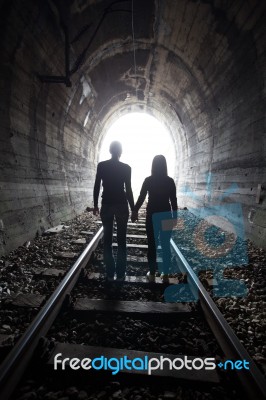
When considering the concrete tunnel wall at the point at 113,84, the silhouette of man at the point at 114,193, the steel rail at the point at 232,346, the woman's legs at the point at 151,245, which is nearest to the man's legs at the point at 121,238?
the silhouette of man at the point at 114,193

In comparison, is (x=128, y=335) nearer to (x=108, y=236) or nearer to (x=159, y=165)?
(x=108, y=236)

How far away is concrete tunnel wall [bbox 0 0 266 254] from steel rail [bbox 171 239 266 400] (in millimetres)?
3098

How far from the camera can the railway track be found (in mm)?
1997

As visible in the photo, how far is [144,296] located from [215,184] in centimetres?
635

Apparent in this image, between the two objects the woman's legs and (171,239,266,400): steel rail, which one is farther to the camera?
the woman's legs

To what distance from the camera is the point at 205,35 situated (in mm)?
7000

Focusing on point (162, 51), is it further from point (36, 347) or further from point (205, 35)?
point (36, 347)

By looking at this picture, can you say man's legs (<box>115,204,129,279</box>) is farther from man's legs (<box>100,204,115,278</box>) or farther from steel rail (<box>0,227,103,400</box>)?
steel rail (<box>0,227,103,400</box>)

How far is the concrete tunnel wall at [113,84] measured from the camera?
538 cm

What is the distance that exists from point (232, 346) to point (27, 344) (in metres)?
1.74

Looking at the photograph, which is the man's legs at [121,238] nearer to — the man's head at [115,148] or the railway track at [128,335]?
the railway track at [128,335]

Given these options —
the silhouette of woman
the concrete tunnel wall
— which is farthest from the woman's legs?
the concrete tunnel wall

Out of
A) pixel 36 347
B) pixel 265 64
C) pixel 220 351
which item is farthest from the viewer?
pixel 265 64

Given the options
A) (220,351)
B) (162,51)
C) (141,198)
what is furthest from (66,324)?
(162,51)
